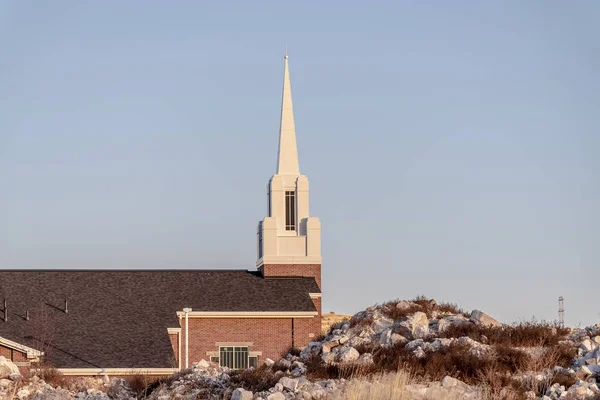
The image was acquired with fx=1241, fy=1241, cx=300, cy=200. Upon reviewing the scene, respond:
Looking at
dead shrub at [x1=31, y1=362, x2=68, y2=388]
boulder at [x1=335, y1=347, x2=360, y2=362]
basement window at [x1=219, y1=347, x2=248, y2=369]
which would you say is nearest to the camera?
boulder at [x1=335, y1=347, x2=360, y2=362]

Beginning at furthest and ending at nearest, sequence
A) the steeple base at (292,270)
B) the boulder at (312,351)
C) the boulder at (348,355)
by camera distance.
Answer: the steeple base at (292,270) → the boulder at (312,351) → the boulder at (348,355)

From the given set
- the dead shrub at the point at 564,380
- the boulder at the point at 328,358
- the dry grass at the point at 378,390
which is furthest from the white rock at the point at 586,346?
the dry grass at the point at 378,390

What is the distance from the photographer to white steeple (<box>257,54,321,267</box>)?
60781 mm

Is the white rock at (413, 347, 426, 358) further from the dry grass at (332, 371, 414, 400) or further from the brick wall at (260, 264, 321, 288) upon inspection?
the brick wall at (260, 264, 321, 288)

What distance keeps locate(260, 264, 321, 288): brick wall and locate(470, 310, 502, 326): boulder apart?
30.1 metres

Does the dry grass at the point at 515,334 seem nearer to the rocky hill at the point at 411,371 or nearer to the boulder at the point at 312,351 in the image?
the rocky hill at the point at 411,371

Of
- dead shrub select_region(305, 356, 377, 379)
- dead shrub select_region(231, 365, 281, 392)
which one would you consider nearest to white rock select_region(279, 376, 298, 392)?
dead shrub select_region(231, 365, 281, 392)

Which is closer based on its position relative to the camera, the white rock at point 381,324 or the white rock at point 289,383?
the white rock at point 289,383

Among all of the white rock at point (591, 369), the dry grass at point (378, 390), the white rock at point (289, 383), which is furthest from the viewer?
the white rock at point (591, 369)

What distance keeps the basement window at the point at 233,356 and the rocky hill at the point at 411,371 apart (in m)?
24.9

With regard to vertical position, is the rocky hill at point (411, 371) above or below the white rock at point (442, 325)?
below

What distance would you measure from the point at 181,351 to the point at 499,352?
30.8m

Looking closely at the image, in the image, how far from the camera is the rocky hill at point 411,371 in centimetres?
2394

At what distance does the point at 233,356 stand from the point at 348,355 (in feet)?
97.4
